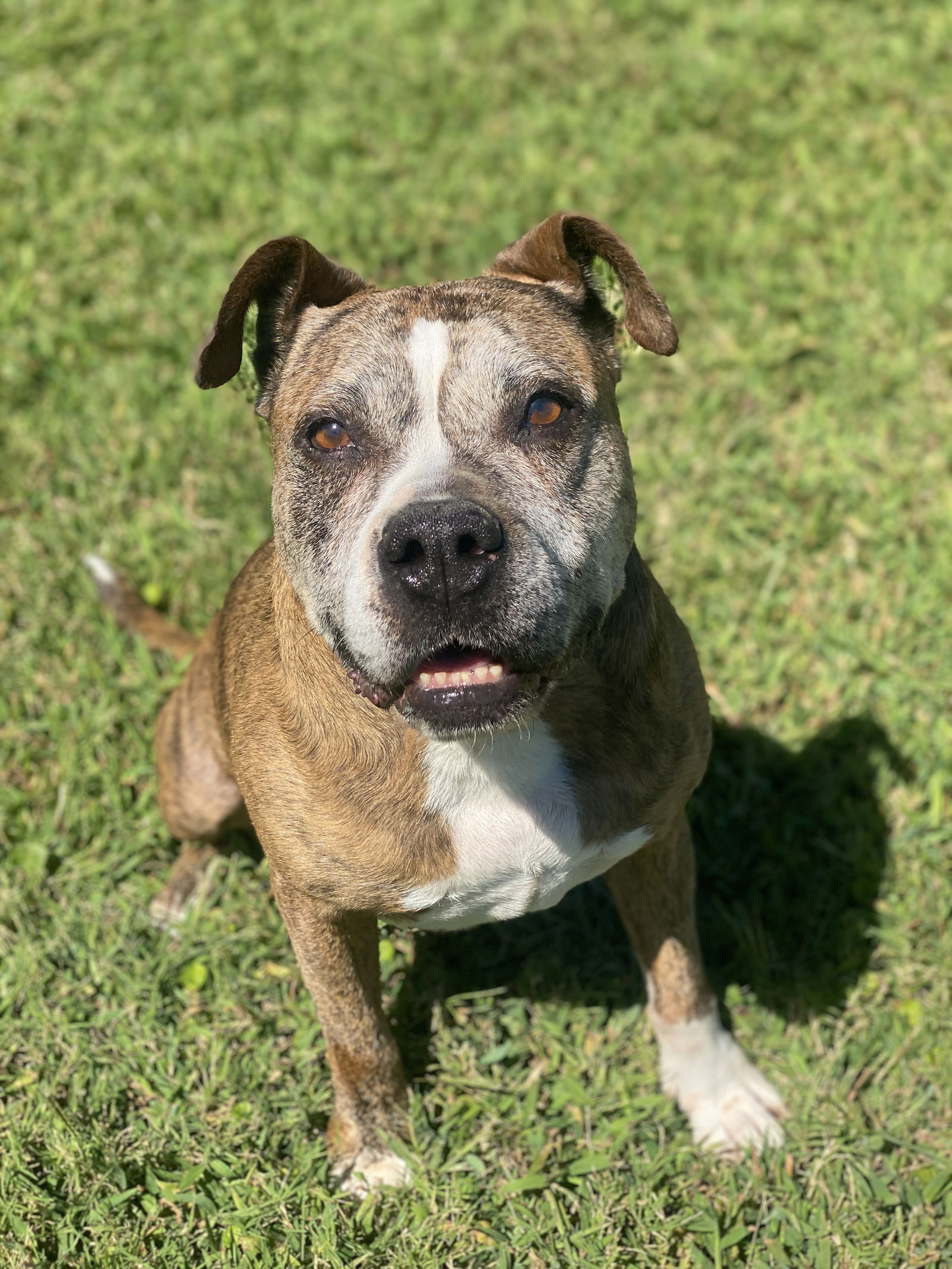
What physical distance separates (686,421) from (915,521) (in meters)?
1.07

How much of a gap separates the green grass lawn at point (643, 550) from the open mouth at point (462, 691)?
1.60m

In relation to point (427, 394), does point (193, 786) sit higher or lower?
lower

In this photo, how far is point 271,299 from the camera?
10.8 ft

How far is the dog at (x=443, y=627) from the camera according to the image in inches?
110


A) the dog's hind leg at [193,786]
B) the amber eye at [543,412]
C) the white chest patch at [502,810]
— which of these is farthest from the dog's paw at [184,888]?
the amber eye at [543,412]

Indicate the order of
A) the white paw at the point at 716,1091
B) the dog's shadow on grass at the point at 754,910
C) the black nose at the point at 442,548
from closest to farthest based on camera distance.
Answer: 1. the black nose at the point at 442,548
2. the white paw at the point at 716,1091
3. the dog's shadow on grass at the point at 754,910

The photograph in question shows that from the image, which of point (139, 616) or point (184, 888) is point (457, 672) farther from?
point (139, 616)

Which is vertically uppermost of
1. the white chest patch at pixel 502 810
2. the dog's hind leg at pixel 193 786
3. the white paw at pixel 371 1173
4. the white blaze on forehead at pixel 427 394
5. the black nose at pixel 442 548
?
the white blaze on forehead at pixel 427 394

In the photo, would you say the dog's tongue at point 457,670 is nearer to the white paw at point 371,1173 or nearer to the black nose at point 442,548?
the black nose at point 442,548

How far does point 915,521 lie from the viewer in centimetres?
530

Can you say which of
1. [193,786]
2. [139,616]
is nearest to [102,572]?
[139,616]

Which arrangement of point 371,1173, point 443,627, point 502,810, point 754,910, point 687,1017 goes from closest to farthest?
point 443,627 < point 502,810 < point 371,1173 < point 687,1017 < point 754,910

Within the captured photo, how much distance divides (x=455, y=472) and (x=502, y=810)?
2.84ft

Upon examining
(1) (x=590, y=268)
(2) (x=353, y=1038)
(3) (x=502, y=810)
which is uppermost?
(1) (x=590, y=268)
